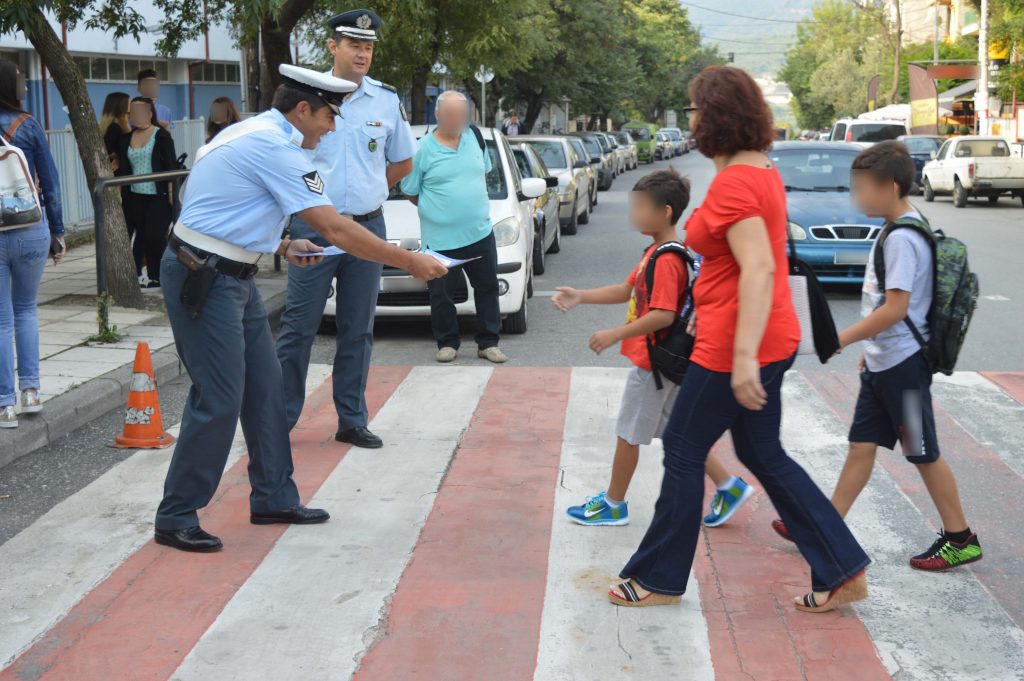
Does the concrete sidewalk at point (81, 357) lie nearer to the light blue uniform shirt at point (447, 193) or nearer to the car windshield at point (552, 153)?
the light blue uniform shirt at point (447, 193)

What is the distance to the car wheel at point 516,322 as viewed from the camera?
10.0m

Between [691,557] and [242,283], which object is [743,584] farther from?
[242,283]

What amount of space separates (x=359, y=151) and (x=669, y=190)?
2218 mm

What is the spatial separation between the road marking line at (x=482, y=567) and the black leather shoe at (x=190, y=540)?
0.82m

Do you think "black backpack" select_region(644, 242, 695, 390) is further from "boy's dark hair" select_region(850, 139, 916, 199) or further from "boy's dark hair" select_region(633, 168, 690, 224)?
"boy's dark hair" select_region(850, 139, 916, 199)

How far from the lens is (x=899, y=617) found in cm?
430

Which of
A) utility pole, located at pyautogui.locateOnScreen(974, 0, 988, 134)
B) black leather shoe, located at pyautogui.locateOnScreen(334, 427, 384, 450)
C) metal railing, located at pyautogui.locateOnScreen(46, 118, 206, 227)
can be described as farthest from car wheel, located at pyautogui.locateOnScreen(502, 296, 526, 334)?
utility pole, located at pyautogui.locateOnScreen(974, 0, 988, 134)

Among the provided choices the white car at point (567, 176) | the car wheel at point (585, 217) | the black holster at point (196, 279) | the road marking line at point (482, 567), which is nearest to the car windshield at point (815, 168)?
the white car at point (567, 176)

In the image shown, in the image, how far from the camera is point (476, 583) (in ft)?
15.0

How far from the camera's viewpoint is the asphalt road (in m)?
6.05

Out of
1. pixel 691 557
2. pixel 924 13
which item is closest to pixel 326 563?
pixel 691 557

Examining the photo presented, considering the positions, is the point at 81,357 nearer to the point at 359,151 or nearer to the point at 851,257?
the point at 359,151

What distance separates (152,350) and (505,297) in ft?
8.98

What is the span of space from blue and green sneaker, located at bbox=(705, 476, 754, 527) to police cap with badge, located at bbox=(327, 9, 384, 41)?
9.74 ft
